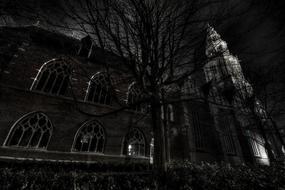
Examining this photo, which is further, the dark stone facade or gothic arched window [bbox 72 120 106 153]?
gothic arched window [bbox 72 120 106 153]

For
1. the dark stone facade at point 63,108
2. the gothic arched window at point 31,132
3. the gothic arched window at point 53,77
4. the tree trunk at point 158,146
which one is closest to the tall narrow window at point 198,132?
the dark stone facade at point 63,108

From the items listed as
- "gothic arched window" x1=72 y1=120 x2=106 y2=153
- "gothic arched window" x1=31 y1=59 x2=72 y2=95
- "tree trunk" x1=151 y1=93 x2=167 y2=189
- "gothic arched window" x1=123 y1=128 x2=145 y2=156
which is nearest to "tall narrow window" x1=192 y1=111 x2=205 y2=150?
"gothic arched window" x1=123 y1=128 x2=145 y2=156

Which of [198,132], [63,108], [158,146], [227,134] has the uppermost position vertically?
[227,134]

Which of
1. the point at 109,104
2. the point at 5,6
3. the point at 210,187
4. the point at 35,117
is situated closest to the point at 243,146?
the point at 109,104

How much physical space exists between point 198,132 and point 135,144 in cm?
956

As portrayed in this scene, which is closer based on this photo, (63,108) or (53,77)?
(63,108)

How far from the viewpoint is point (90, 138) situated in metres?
11.0

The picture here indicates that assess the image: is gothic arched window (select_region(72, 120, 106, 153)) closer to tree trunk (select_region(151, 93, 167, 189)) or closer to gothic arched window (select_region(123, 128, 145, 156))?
gothic arched window (select_region(123, 128, 145, 156))

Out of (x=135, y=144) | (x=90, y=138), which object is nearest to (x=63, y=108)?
(x=90, y=138)

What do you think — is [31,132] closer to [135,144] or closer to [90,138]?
[90,138]

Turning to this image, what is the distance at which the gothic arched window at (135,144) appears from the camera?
12217 mm

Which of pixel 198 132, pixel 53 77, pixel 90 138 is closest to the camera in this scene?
pixel 90 138

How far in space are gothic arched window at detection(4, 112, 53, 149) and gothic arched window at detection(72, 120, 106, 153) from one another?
1.96m

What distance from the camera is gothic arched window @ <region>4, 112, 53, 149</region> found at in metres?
8.74
